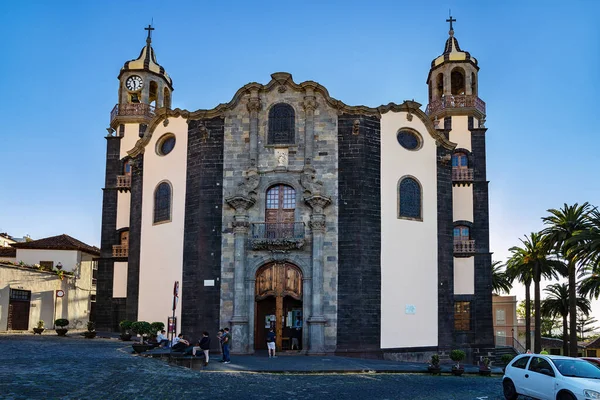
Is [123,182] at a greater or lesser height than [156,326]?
greater

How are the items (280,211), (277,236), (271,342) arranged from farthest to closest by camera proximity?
(280,211), (277,236), (271,342)

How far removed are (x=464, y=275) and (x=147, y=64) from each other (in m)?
25.0

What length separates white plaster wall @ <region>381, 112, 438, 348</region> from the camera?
31.7m

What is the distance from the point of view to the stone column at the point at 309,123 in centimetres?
3198

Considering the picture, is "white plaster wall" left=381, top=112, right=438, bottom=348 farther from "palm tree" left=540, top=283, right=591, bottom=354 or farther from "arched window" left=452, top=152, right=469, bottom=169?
"palm tree" left=540, top=283, right=591, bottom=354

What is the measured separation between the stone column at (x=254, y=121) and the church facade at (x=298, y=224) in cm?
6

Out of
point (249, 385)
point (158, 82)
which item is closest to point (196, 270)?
Answer: point (249, 385)

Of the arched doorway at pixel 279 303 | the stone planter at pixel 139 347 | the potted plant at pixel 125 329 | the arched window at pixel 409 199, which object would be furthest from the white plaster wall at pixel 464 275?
the stone planter at pixel 139 347

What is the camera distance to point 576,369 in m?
16.1

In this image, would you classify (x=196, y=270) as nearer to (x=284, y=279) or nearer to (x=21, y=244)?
(x=284, y=279)

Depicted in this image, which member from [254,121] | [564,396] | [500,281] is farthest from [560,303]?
[564,396]

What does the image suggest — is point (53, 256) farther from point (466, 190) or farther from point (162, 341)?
point (466, 190)

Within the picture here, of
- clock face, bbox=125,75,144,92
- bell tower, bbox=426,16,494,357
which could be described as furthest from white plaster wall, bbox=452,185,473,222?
clock face, bbox=125,75,144,92

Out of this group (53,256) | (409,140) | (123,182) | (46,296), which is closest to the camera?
(409,140)
